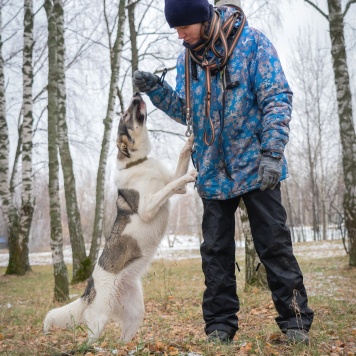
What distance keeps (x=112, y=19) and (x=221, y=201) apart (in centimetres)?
1274

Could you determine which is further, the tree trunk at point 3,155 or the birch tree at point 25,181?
the tree trunk at point 3,155

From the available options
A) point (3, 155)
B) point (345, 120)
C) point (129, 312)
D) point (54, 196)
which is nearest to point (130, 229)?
point (129, 312)

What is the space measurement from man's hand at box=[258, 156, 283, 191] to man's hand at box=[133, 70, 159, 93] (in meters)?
1.20

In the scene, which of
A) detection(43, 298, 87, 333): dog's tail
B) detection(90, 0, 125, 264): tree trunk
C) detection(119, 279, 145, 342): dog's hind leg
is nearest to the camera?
detection(43, 298, 87, 333): dog's tail

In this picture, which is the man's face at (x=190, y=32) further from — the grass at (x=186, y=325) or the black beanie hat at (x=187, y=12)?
the grass at (x=186, y=325)

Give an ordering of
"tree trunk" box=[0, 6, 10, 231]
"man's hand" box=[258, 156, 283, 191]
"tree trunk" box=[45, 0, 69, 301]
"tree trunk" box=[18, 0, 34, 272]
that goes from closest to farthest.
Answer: "man's hand" box=[258, 156, 283, 191], "tree trunk" box=[45, 0, 69, 301], "tree trunk" box=[18, 0, 34, 272], "tree trunk" box=[0, 6, 10, 231]

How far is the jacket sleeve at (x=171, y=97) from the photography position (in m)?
3.36

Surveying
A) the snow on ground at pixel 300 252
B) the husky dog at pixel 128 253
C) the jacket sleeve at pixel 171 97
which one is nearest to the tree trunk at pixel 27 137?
the snow on ground at pixel 300 252

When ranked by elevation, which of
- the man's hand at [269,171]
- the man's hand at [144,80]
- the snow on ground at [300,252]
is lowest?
the snow on ground at [300,252]

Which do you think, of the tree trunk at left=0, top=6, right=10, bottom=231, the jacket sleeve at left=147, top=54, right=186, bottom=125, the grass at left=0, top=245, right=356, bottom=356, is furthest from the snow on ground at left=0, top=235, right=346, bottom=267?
the tree trunk at left=0, top=6, right=10, bottom=231

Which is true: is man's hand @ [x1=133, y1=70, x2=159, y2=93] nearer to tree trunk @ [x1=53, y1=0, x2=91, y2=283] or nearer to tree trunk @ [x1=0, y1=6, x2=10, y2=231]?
tree trunk @ [x1=53, y1=0, x2=91, y2=283]

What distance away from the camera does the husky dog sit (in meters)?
3.70

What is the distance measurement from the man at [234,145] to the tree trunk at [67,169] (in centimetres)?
578

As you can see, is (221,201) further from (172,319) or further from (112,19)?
(112,19)
